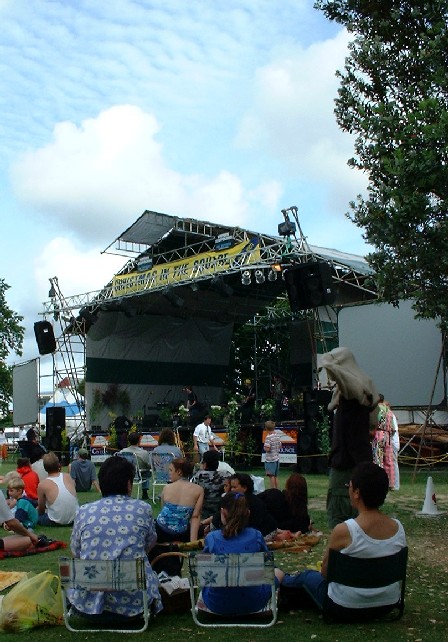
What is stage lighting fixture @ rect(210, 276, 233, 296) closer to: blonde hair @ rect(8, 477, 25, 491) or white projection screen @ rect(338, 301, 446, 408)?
white projection screen @ rect(338, 301, 446, 408)

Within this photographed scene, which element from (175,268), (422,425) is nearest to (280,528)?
(422,425)

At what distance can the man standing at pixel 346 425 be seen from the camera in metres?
5.48

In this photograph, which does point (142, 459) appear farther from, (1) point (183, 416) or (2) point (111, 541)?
(1) point (183, 416)

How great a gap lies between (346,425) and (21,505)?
4446 mm

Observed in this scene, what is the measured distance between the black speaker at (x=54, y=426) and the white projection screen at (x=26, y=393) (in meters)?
1.50

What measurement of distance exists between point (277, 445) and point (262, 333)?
1671cm

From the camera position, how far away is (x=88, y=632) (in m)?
4.51

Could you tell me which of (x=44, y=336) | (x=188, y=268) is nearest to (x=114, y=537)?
(x=188, y=268)

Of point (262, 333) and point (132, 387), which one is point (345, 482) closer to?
point (132, 387)

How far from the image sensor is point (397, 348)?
58.4 feet

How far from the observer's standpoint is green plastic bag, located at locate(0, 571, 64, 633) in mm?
4637

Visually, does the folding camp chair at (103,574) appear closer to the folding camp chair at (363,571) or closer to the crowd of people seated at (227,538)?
the crowd of people seated at (227,538)

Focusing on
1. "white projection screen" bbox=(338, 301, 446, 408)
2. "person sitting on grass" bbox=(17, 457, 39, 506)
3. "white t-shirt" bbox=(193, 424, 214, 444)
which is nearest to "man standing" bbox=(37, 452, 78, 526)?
"person sitting on grass" bbox=(17, 457, 39, 506)

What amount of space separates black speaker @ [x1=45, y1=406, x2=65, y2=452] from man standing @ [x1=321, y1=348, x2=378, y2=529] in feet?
66.3
